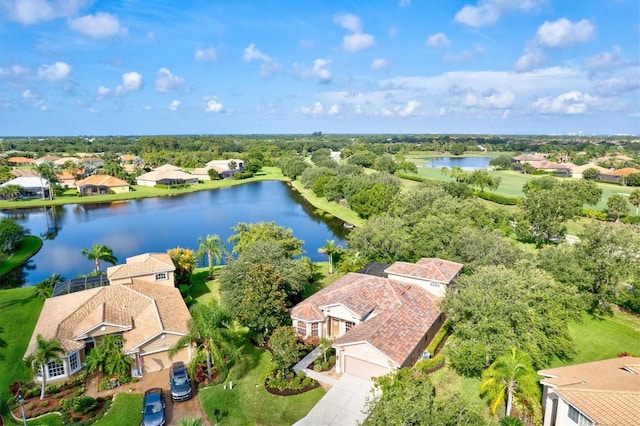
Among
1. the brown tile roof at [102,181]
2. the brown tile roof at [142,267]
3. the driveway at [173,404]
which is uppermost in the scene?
the brown tile roof at [142,267]

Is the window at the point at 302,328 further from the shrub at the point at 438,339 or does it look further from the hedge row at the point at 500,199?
the hedge row at the point at 500,199

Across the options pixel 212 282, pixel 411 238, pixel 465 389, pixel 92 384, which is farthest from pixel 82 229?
pixel 465 389

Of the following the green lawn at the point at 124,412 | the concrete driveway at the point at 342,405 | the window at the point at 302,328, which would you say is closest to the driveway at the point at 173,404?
the green lawn at the point at 124,412

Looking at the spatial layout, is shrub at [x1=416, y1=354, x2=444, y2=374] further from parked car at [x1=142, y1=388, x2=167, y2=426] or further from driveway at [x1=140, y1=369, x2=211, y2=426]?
parked car at [x1=142, y1=388, x2=167, y2=426]

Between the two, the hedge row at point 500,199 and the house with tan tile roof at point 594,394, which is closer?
the house with tan tile roof at point 594,394

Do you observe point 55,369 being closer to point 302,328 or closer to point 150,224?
point 302,328

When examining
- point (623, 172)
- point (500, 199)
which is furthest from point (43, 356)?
point (623, 172)
